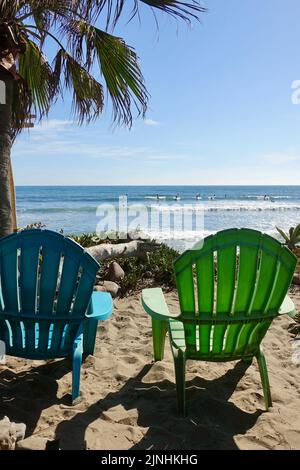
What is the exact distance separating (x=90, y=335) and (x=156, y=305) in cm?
75

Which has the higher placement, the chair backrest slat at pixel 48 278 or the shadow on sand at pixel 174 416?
the chair backrest slat at pixel 48 278

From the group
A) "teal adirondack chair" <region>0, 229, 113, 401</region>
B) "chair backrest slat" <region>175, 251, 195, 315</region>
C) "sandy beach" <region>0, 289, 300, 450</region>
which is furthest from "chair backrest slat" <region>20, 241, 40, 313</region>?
"chair backrest slat" <region>175, 251, 195, 315</region>

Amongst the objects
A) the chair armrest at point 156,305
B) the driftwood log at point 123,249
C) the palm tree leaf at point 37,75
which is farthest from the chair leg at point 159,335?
the palm tree leaf at point 37,75

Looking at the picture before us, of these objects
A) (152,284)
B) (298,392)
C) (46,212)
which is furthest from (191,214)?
(298,392)

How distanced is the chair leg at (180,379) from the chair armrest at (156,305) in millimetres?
243

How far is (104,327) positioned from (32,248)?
1.77 m

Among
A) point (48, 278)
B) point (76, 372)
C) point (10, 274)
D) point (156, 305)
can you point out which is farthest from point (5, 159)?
point (76, 372)

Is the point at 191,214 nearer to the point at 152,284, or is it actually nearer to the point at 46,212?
the point at 46,212

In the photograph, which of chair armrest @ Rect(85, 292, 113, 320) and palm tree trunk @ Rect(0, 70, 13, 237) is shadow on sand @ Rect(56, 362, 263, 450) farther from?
palm tree trunk @ Rect(0, 70, 13, 237)

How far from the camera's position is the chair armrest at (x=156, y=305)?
8.93 ft

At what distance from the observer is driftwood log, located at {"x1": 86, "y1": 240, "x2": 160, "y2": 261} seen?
637 cm

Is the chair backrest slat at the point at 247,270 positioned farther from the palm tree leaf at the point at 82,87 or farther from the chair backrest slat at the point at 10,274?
the palm tree leaf at the point at 82,87

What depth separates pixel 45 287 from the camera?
107 inches

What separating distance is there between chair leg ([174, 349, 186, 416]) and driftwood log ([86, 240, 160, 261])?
3811mm
